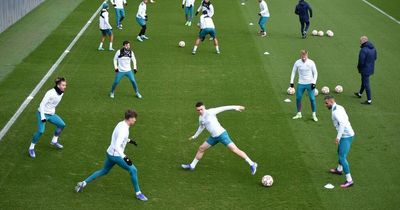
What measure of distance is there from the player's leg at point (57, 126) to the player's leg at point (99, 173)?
256 cm

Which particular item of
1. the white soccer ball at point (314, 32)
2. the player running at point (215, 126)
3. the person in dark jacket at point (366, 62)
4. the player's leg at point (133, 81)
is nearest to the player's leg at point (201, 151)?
the player running at point (215, 126)

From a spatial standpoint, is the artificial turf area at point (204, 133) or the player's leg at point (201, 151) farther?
the player's leg at point (201, 151)

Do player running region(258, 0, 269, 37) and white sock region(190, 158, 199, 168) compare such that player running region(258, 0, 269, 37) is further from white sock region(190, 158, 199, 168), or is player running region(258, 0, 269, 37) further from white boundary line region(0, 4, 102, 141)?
white sock region(190, 158, 199, 168)

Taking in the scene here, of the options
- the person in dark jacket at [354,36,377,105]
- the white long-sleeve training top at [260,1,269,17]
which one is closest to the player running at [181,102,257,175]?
the person in dark jacket at [354,36,377,105]

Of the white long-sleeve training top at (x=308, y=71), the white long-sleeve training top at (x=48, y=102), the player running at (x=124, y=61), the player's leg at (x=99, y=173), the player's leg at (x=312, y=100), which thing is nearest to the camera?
the player's leg at (x=99, y=173)

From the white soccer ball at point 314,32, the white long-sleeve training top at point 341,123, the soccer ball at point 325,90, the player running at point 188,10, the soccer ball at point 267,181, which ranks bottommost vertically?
the player running at point 188,10

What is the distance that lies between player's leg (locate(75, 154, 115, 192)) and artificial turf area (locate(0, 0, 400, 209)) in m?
0.20

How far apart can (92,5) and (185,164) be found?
76.9 feet

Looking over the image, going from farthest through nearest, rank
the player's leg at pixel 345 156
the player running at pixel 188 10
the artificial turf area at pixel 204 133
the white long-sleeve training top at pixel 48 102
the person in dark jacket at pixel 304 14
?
the player running at pixel 188 10, the person in dark jacket at pixel 304 14, the white long-sleeve training top at pixel 48 102, the player's leg at pixel 345 156, the artificial turf area at pixel 204 133

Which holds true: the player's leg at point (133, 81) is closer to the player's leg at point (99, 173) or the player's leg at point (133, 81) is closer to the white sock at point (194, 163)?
the white sock at point (194, 163)

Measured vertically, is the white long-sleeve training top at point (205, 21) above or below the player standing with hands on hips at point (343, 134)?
below

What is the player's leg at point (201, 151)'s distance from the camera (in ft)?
50.8

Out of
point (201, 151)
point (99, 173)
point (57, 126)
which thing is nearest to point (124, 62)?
point (57, 126)

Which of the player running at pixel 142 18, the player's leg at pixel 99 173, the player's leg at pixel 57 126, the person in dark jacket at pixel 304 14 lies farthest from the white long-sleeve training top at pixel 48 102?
the person in dark jacket at pixel 304 14
